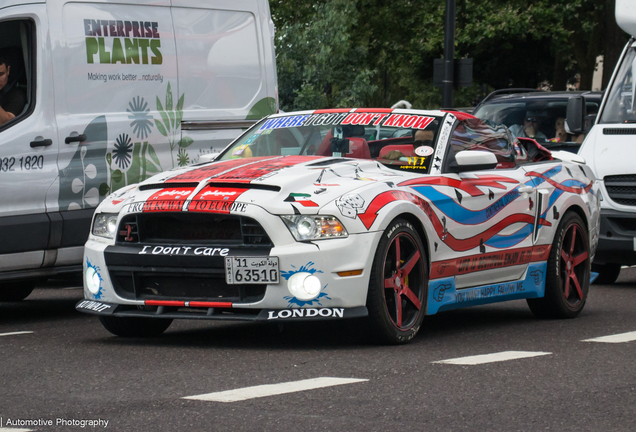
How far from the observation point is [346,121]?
8.14 m

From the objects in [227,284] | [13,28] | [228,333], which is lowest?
[228,333]

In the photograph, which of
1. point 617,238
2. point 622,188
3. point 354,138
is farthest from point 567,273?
point 622,188

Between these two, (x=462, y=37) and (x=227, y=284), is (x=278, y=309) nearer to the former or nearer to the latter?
(x=227, y=284)

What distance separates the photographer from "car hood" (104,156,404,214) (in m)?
6.68

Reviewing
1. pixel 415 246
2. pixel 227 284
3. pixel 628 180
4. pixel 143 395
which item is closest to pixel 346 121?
pixel 415 246

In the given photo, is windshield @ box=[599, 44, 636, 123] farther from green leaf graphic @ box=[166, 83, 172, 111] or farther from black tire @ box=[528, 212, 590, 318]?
green leaf graphic @ box=[166, 83, 172, 111]

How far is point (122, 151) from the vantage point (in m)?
9.11

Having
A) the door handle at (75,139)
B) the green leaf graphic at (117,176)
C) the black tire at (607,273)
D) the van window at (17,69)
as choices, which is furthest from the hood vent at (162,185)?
the black tire at (607,273)

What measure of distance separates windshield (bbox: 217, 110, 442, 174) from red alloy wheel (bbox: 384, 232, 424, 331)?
2.48 ft


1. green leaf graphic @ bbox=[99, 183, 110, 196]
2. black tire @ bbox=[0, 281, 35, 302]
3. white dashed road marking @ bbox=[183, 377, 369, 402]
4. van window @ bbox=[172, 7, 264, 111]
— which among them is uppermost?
van window @ bbox=[172, 7, 264, 111]

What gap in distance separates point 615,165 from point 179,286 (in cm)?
587

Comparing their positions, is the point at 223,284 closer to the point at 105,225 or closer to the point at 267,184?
the point at 267,184

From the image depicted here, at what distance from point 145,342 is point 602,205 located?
19.0 feet

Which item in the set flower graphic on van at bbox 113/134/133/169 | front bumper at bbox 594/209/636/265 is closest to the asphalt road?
flower graphic on van at bbox 113/134/133/169
